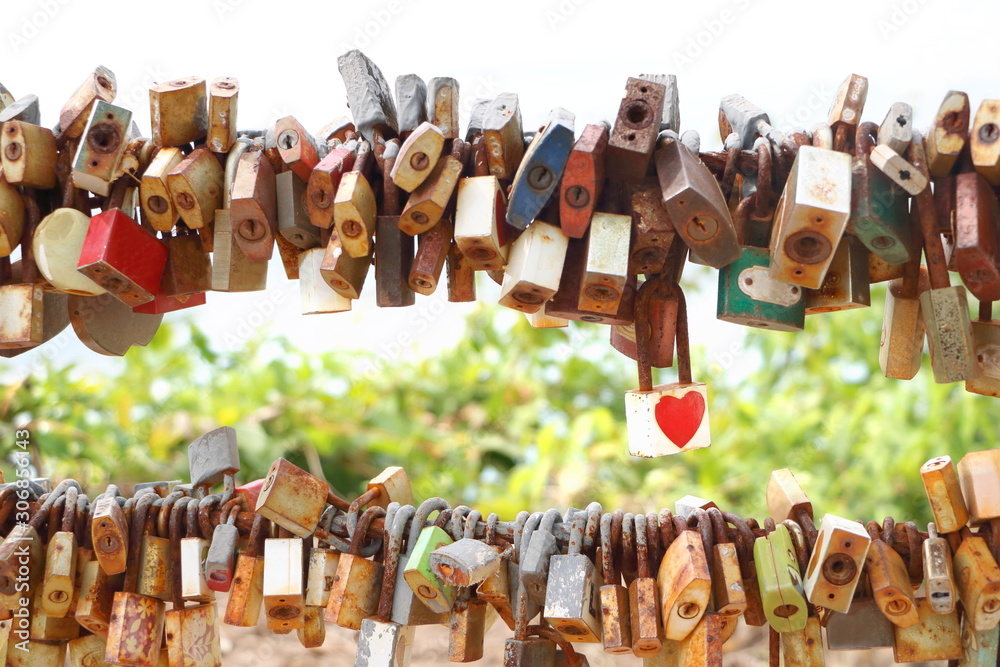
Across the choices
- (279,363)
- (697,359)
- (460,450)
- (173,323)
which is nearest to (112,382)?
(173,323)

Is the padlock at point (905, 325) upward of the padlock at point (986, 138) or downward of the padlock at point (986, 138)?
downward

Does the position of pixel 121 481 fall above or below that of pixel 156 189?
below

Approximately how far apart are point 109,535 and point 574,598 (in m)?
0.35

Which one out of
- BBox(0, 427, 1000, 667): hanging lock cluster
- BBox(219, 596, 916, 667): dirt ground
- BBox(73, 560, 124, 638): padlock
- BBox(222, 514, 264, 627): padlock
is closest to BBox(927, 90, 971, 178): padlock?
BBox(0, 427, 1000, 667): hanging lock cluster

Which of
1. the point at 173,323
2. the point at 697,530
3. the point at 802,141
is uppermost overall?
the point at 173,323

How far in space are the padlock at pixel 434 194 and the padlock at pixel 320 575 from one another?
0.85 ft

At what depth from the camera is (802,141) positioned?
582 mm

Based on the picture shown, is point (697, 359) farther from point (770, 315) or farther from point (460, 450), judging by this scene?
point (770, 315)

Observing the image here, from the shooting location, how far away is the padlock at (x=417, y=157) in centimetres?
56

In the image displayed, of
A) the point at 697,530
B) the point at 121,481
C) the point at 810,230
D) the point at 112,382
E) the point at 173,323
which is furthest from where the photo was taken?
the point at 173,323

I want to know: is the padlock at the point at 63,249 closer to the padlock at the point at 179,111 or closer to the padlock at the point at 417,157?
the padlock at the point at 179,111

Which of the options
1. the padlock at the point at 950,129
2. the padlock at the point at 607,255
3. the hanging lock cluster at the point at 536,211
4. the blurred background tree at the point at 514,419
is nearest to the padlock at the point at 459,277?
the hanging lock cluster at the point at 536,211

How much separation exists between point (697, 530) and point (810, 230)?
231mm

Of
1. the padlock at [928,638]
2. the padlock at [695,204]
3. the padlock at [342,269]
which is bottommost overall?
the padlock at [928,638]
